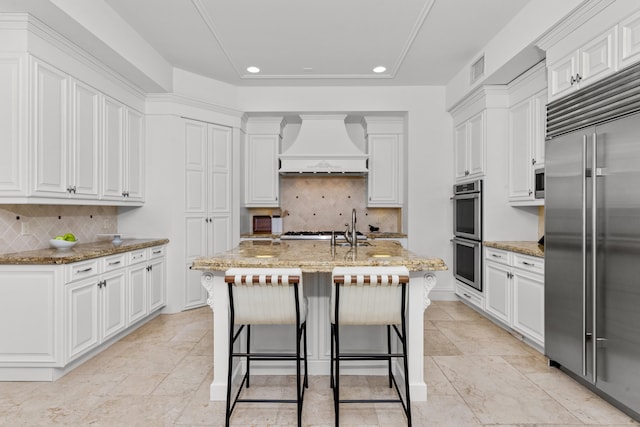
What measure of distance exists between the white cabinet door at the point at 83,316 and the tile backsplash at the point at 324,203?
10.0 ft

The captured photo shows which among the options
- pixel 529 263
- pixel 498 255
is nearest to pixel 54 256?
pixel 529 263

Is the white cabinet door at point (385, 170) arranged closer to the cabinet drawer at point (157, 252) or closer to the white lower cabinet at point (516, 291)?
the white lower cabinet at point (516, 291)

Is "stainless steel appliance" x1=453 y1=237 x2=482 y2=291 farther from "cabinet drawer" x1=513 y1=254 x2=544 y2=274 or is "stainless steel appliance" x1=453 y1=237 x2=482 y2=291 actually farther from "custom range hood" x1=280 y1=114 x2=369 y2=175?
"custom range hood" x1=280 y1=114 x2=369 y2=175

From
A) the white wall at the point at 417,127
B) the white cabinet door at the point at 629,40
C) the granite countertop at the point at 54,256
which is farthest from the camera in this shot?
the white wall at the point at 417,127

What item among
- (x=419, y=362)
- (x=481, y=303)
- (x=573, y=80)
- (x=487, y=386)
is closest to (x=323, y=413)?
(x=419, y=362)

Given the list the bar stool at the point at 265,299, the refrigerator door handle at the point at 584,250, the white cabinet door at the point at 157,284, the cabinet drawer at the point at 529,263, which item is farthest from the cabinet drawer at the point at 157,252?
the refrigerator door handle at the point at 584,250

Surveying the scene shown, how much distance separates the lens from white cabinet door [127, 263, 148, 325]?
11.7ft

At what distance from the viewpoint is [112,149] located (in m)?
3.79

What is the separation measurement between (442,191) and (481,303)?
5.32 ft

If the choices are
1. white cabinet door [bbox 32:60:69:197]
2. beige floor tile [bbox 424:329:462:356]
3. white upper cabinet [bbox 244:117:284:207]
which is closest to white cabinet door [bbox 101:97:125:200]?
white cabinet door [bbox 32:60:69:197]

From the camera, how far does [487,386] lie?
2605 mm

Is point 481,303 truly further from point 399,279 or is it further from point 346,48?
point 346,48

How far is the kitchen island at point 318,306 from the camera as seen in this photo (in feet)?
7.45

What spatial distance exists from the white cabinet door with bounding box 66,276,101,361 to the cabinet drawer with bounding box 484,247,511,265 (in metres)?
3.67
